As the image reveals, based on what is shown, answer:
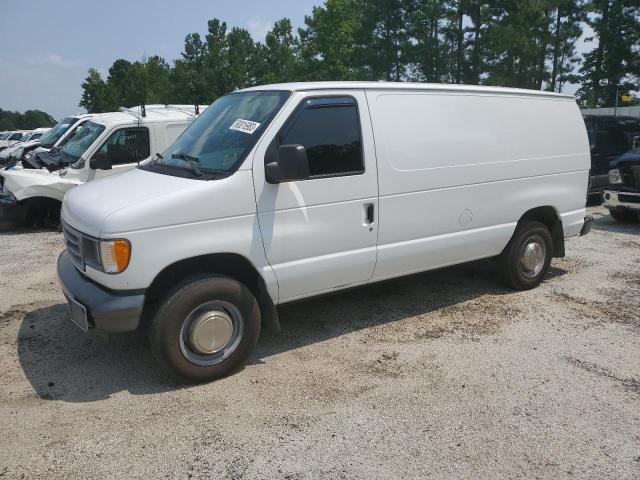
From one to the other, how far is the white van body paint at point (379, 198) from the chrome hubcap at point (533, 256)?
360 millimetres

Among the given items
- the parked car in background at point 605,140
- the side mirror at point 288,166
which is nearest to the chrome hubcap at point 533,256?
the side mirror at point 288,166

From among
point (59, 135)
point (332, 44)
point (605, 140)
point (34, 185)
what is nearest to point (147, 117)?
point (34, 185)

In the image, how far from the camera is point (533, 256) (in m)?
6.05

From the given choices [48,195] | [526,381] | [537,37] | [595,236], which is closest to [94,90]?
[537,37]

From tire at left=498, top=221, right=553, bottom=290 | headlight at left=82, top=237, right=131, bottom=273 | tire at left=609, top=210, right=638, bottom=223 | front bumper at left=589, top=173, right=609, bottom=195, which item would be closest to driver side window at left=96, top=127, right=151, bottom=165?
headlight at left=82, top=237, right=131, bottom=273

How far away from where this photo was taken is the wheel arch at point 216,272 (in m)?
3.94

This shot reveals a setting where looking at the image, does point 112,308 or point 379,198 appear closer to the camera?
point 112,308

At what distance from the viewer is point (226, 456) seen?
3.22 meters

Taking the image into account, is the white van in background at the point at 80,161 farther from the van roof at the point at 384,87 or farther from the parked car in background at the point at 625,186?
the parked car in background at the point at 625,186

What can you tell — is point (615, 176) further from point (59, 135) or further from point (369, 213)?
point (59, 135)

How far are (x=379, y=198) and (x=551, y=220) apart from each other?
2.63 metres

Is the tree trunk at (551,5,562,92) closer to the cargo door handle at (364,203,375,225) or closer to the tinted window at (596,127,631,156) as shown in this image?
the tinted window at (596,127,631,156)

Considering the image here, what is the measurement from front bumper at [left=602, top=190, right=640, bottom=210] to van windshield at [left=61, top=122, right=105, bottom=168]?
8988 mm

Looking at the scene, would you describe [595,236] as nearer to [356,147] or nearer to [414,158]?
[414,158]
